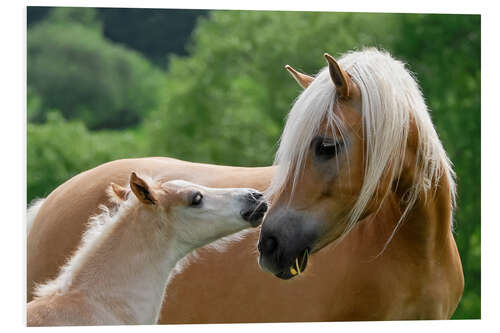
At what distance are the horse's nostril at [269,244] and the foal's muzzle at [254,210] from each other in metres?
0.23

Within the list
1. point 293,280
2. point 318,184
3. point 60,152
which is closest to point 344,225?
point 318,184

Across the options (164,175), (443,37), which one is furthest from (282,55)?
(164,175)

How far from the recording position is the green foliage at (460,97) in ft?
14.0

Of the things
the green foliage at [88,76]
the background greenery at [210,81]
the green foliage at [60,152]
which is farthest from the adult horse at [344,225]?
the green foliage at [88,76]

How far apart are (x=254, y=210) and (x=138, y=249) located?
1.62 ft

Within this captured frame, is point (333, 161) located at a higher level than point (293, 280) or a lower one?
higher

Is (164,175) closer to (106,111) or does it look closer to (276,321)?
(276,321)

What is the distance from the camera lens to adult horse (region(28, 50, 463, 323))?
264cm

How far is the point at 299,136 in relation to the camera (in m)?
2.67

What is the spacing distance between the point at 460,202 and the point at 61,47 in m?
4.68

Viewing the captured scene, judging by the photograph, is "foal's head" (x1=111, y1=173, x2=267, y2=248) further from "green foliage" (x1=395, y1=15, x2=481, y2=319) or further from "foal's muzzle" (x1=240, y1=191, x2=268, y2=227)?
"green foliage" (x1=395, y1=15, x2=481, y2=319)

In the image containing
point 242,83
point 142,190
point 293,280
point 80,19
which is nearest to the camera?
point 142,190

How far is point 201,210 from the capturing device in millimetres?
2896

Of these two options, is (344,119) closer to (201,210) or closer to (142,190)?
(201,210)
